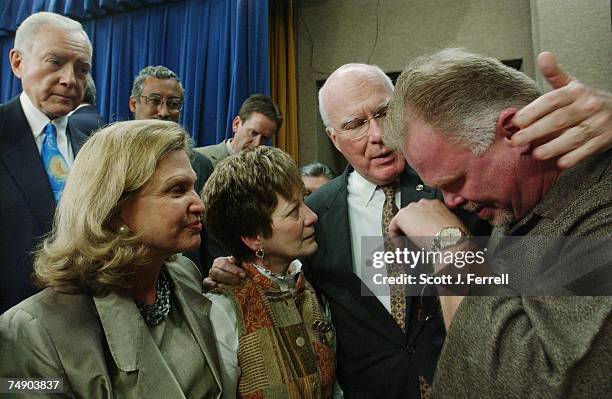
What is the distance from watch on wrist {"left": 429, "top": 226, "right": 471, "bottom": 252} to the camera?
0.71m

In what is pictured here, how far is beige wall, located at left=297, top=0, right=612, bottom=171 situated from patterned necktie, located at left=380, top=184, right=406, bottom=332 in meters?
0.47

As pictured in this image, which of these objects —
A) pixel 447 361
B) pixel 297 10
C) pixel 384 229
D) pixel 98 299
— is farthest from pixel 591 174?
pixel 297 10

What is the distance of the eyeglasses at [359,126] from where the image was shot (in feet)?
4.01

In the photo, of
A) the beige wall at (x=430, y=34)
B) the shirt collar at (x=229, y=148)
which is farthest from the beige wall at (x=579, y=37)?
the shirt collar at (x=229, y=148)

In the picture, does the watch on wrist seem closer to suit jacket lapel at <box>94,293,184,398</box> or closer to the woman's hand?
the woman's hand

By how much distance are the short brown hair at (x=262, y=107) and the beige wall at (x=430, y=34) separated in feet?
1.02

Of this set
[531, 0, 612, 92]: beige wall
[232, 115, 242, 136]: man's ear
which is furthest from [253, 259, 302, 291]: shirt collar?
[531, 0, 612, 92]: beige wall

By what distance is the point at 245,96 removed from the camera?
7.23 ft

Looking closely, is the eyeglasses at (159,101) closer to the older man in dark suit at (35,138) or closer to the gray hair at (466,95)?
the older man in dark suit at (35,138)

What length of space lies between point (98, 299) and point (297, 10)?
1.15 m

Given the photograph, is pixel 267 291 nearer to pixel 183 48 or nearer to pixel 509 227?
pixel 509 227

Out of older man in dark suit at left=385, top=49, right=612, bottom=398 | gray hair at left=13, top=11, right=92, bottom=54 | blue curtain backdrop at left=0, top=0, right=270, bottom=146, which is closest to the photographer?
older man in dark suit at left=385, top=49, right=612, bottom=398

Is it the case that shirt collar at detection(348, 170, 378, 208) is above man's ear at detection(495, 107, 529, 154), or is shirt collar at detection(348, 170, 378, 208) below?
below

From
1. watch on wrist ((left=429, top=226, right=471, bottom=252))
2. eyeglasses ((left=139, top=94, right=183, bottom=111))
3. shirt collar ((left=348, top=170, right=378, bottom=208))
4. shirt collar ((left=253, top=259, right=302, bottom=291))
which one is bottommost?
shirt collar ((left=253, top=259, right=302, bottom=291))
